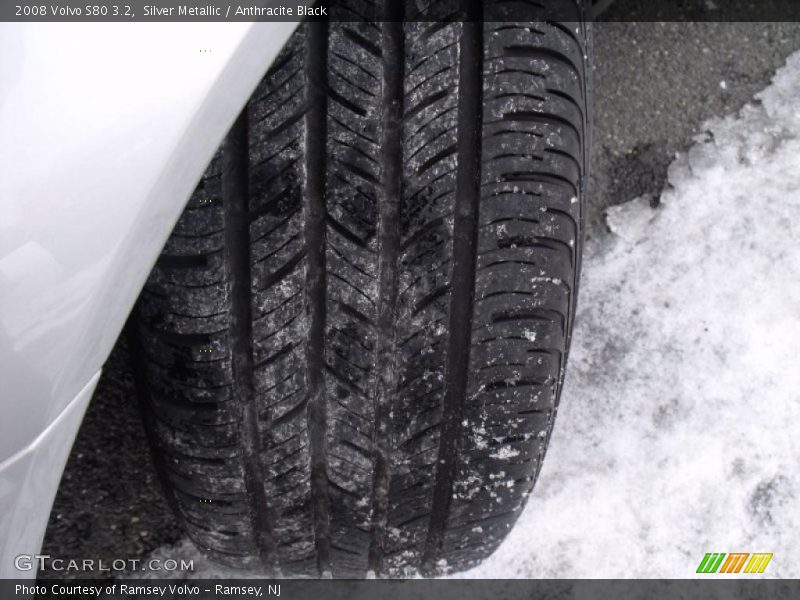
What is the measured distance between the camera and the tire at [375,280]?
1.07m

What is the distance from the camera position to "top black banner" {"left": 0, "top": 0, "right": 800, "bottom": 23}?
0.70 meters

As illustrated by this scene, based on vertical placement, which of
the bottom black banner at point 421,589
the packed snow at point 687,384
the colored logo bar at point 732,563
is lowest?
the bottom black banner at point 421,589

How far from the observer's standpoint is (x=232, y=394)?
3.73 feet

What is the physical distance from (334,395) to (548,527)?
754mm

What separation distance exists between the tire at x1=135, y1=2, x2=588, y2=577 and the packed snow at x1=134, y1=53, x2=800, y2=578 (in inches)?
20.9

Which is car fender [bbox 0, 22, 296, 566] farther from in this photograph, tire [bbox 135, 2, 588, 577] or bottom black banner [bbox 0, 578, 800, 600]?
bottom black banner [bbox 0, 578, 800, 600]

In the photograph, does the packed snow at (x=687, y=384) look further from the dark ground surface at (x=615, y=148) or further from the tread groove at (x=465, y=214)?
the tread groove at (x=465, y=214)

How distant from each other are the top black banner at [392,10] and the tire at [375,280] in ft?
0.07

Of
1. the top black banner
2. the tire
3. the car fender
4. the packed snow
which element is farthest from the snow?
the car fender

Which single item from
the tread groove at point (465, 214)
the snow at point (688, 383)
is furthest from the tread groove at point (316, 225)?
the snow at point (688, 383)

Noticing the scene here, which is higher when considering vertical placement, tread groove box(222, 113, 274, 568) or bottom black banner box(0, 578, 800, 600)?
tread groove box(222, 113, 274, 568)

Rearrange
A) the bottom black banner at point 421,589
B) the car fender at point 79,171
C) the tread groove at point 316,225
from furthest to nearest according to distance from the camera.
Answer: the bottom black banner at point 421,589 < the tread groove at point 316,225 < the car fender at point 79,171

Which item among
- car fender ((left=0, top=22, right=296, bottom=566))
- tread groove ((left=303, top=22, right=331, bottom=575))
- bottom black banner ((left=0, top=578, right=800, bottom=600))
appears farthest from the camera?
bottom black banner ((left=0, top=578, right=800, bottom=600))

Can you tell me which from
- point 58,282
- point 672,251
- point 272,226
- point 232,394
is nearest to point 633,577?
point 672,251
